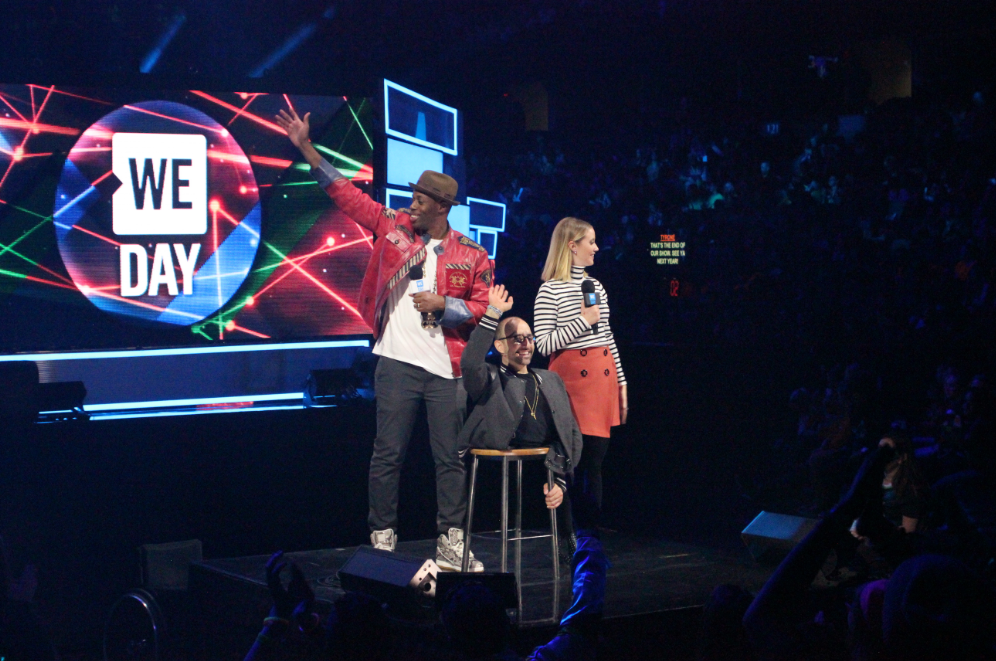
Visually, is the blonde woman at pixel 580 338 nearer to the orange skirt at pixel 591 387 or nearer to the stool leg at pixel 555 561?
the orange skirt at pixel 591 387

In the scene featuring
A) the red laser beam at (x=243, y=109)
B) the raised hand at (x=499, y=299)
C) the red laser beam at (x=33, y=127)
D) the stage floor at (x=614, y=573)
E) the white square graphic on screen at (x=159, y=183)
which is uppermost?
the red laser beam at (x=243, y=109)

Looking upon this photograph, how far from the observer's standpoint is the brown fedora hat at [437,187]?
4.62 m

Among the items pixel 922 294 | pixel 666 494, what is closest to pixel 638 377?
pixel 666 494

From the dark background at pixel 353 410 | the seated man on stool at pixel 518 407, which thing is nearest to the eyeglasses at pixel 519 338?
the seated man on stool at pixel 518 407

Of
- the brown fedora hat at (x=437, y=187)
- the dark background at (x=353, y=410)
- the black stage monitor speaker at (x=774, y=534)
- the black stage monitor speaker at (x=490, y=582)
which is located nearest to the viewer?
the black stage monitor speaker at (x=490, y=582)

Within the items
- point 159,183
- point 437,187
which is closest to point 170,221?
point 159,183

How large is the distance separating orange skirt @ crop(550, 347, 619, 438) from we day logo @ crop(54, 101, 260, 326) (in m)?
2.55

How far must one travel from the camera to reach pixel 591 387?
5.07 m

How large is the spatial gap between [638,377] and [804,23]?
769cm

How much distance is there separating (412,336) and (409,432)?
475 millimetres

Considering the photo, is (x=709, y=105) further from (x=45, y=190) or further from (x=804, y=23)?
(x=45, y=190)

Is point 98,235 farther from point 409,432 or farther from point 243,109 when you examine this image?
point 409,432

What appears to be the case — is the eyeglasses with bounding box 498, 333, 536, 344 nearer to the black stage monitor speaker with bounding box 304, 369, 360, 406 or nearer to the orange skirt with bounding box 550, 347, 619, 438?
the orange skirt with bounding box 550, 347, 619, 438

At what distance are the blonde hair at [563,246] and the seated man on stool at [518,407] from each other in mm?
469
